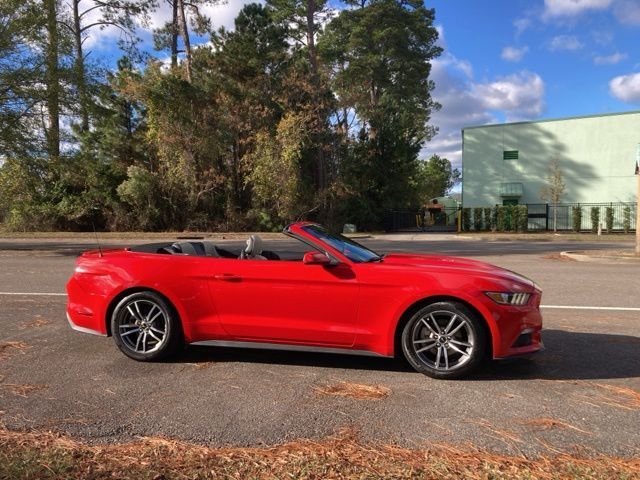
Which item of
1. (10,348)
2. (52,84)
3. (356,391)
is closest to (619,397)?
(356,391)

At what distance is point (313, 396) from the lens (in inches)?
163

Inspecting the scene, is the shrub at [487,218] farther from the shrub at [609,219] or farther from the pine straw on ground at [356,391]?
the pine straw on ground at [356,391]

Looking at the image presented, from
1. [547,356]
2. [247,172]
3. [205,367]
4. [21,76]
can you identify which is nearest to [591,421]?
[547,356]

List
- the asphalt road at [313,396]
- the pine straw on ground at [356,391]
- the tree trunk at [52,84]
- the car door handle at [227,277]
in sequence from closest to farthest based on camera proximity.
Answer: the asphalt road at [313,396] < the pine straw on ground at [356,391] < the car door handle at [227,277] < the tree trunk at [52,84]

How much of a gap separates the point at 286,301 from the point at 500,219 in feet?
101

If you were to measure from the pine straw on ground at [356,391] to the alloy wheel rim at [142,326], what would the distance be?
5.78 ft

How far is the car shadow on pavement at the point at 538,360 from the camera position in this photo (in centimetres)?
465

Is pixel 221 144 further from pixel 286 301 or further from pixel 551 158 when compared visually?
pixel 286 301

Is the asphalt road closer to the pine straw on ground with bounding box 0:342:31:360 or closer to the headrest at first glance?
the pine straw on ground with bounding box 0:342:31:360

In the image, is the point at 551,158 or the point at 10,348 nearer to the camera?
the point at 10,348

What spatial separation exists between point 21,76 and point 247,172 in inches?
615

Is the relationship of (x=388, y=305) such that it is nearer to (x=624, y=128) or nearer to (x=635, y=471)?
(x=635, y=471)

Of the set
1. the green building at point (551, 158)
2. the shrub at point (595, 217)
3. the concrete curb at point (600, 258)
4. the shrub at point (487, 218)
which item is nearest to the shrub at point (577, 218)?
the shrub at point (595, 217)

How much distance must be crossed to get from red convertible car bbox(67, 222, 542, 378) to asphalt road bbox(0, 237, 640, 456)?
0.88ft
